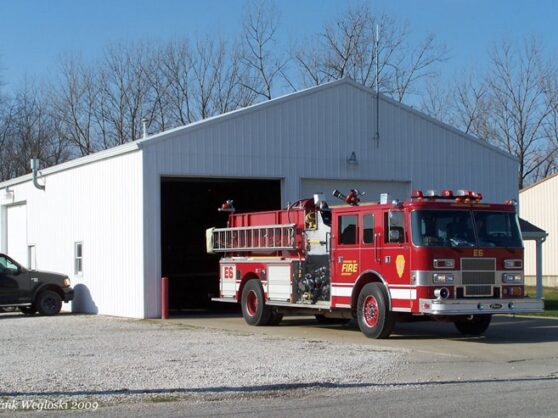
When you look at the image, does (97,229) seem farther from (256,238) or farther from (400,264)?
(400,264)

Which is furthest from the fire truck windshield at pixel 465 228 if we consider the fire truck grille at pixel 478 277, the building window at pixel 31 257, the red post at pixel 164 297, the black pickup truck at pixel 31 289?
the building window at pixel 31 257

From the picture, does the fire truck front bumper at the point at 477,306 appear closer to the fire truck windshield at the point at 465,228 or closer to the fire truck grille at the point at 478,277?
the fire truck grille at the point at 478,277

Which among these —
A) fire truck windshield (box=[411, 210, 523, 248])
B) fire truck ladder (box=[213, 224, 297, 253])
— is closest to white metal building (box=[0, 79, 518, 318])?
fire truck ladder (box=[213, 224, 297, 253])

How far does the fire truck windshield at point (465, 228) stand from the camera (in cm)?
1623

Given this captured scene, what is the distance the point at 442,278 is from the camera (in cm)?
1603

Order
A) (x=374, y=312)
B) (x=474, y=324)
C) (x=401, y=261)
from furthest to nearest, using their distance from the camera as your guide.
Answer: (x=474, y=324)
(x=374, y=312)
(x=401, y=261)

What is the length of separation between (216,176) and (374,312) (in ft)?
25.9

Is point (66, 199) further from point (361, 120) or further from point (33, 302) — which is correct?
point (361, 120)

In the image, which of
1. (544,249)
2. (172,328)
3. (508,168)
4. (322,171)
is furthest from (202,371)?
(544,249)

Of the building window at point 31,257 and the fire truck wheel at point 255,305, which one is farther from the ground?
the building window at point 31,257

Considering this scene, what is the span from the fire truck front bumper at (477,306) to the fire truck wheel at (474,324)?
4.15 feet

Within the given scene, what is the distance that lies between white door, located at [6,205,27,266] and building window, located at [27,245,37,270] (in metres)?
0.32

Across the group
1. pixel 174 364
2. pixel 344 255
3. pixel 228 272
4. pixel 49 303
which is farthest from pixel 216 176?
pixel 174 364

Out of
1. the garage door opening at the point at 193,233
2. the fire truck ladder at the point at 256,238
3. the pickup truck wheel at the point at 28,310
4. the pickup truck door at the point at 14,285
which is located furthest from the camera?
the garage door opening at the point at 193,233
